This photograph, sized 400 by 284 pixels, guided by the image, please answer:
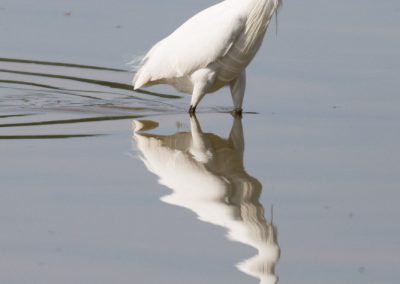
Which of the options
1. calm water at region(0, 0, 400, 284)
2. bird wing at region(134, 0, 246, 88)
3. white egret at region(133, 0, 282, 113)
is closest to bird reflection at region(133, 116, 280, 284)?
calm water at region(0, 0, 400, 284)

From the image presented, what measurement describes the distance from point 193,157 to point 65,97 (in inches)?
106

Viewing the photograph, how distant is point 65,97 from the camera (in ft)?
38.9

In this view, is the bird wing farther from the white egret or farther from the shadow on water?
the shadow on water

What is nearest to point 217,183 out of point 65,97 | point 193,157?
point 193,157

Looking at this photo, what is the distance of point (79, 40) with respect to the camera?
45.6ft

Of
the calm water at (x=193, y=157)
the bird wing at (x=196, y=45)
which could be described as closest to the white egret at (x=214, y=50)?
the bird wing at (x=196, y=45)

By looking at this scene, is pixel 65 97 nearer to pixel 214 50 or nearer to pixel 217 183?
pixel 214 50

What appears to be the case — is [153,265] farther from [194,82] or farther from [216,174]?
[194,82]

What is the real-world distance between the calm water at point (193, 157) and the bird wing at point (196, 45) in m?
0.35

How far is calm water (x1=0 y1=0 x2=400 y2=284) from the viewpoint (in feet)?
22.9

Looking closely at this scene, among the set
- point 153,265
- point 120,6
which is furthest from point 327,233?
point 120,6

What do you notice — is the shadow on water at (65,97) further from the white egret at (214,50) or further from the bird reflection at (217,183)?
the bird reflection at (217,183)

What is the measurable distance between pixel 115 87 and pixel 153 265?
228 inches

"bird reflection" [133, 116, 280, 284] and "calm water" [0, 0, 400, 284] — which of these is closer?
"calm water" [0, 0, 400, 284]
